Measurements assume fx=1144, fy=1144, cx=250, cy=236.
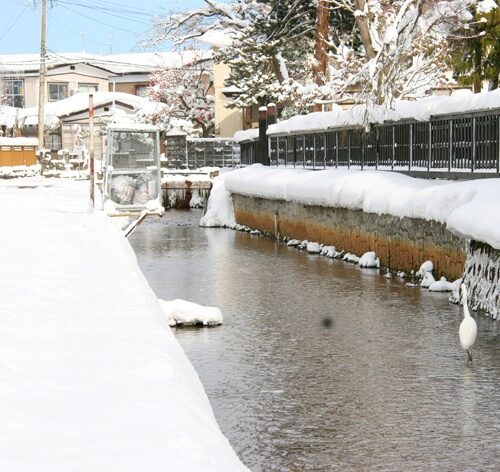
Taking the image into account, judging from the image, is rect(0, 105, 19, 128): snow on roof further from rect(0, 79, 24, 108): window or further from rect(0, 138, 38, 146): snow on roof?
rect(0, 138, 38, 146): snow on roof

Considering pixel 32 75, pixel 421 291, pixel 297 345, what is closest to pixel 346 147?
pixel 421 291

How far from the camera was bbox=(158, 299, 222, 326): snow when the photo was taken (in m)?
14.1

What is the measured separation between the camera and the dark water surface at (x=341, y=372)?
8.41m

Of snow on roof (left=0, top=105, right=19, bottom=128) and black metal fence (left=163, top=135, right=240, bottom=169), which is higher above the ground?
snow on roof (left=0, top=105, right=19, bottom=128)

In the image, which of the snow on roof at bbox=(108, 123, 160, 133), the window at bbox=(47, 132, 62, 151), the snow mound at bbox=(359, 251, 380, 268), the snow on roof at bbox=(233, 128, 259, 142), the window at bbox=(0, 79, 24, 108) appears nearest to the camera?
the snow mound at bbox=(359, 251, 380, 268)

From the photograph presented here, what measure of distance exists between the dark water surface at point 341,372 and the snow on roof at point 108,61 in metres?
61.9

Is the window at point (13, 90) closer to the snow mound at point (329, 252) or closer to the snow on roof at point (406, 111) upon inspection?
the snow on roof at point (406, 111)

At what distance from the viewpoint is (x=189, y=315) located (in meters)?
14.2

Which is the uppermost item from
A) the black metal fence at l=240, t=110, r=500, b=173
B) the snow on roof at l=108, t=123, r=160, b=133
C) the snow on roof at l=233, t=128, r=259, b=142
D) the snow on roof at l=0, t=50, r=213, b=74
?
the snow on roof at l=0, t=50, r=213, b=74

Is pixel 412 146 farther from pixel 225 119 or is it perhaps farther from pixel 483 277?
pixel 225 119

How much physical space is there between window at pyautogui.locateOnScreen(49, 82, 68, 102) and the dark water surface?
6636 centimetres

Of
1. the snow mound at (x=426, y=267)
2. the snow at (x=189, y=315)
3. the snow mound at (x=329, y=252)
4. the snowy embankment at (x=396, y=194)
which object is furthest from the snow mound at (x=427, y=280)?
the snow mound at (x=329, y=252)

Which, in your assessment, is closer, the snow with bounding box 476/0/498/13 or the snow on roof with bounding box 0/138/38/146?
the snow with bounding box 476/0/498/13

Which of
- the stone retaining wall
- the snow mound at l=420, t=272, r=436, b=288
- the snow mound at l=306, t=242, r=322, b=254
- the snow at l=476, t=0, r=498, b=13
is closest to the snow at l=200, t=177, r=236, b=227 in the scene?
the snow mound at l=306, t=242, r=322, b=254
